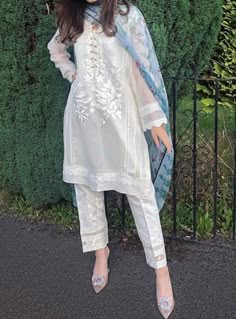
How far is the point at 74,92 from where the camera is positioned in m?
3.14

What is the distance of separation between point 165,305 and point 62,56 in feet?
4.76

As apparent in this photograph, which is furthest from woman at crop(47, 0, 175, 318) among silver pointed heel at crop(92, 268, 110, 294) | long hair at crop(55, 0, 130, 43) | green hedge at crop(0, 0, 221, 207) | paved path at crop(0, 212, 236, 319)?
green hedge at crop(0, 0, 221, 207)

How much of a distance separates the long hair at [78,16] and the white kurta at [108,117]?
0.04 meters

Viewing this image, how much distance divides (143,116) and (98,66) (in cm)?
34

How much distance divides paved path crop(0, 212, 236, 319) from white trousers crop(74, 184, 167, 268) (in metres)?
0.25

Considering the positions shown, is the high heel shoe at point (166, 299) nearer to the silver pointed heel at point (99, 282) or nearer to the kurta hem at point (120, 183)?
the silver pointed heel at point (99, 282)

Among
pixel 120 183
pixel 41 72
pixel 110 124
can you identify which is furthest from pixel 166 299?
pixel 41 72

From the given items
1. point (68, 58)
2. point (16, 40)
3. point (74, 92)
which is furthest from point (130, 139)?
point (16, 40)

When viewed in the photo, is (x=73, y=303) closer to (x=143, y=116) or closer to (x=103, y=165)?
(x=103, y=165)

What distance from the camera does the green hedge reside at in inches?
154

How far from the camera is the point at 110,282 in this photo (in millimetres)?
3555

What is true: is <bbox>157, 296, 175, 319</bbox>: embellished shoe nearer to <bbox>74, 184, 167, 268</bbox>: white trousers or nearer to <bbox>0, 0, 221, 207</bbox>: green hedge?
<bbox>74, 184, 167, 268</bbox>: white trousers

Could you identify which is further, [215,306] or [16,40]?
[16,40]

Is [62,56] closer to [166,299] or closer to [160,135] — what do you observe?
[160,135]
